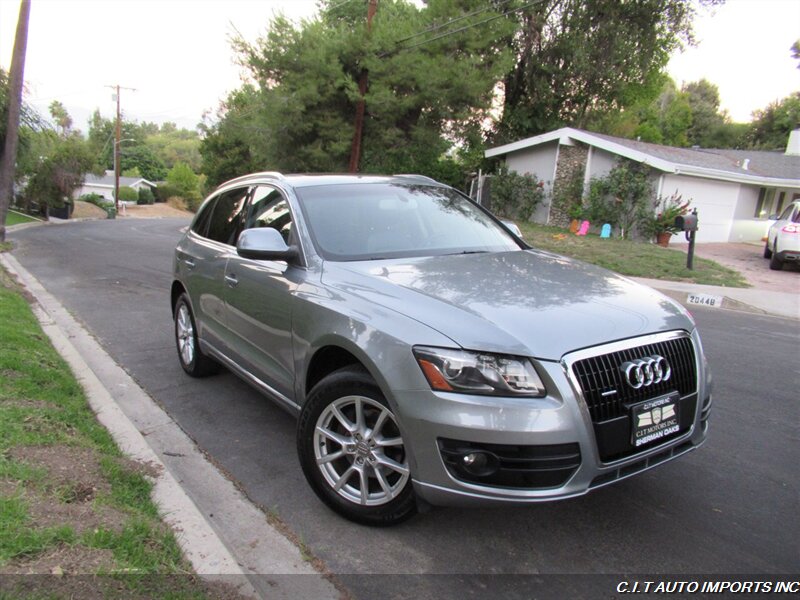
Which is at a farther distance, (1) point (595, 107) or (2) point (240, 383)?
(1) point (595, 107)

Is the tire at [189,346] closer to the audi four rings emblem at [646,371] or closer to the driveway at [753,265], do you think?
the audi four rings emblem at [646,371]

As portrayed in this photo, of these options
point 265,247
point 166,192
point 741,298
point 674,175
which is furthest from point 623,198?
point 166,192

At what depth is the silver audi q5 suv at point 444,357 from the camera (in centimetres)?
250

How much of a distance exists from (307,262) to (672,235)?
62.4 ft

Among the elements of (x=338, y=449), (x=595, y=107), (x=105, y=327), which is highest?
(x=595, y=107)

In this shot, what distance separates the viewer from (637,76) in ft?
91.5

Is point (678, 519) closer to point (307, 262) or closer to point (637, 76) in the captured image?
point (307, 262)

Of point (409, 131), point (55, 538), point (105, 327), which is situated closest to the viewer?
point (55, 538)

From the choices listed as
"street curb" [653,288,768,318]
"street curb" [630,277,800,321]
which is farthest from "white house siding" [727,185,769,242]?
"street curb" [653,288,768,318]

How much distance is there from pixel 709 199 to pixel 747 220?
353cm

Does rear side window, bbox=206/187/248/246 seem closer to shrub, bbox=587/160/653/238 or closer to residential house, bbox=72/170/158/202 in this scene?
shrub, bbox=587/160/653/238

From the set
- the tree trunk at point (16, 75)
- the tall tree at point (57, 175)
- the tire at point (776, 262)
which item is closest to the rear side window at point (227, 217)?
the tire at point (776, 262)

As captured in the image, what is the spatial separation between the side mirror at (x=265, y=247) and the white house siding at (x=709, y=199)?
18985mm

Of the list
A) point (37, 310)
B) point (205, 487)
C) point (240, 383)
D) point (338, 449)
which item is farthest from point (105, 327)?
point (338, 449)
